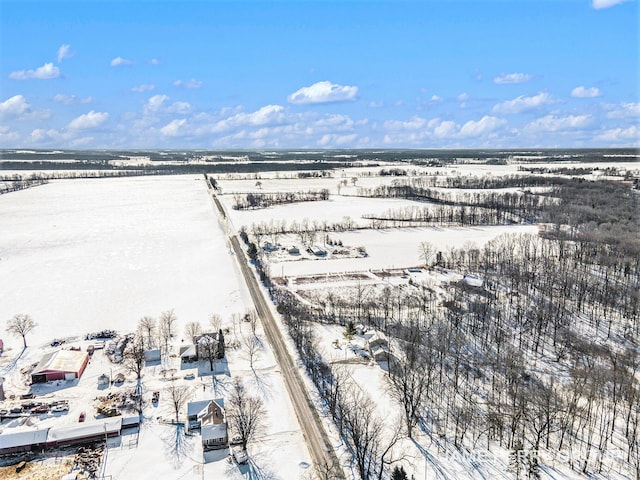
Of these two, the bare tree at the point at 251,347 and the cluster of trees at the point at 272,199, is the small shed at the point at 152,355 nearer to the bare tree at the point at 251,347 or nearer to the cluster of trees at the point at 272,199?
the bare tree at the point at 251,347

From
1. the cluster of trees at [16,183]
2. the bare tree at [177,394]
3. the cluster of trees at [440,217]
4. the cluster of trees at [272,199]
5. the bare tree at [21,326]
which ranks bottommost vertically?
the bare tree at [177,394]

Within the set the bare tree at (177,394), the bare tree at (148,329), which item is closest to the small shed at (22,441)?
the bare tree at (177,394)

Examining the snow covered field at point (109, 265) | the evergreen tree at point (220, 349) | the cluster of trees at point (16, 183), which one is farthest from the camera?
the cluster of trees at point (16, 183)

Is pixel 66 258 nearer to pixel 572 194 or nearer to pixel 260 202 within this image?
pixel 260 202

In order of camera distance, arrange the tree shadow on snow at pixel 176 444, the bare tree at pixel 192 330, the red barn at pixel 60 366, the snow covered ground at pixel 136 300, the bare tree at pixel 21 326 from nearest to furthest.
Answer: the tree shadow on snow at pixel 176 444
the snow covered ground at pixel 136 300
the red barn at pixel 60 366
the bare tree at pixel 21 326
the bare tree at pixel 192 330

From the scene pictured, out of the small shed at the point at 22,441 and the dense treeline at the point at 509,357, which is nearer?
the small shed at the point at 22,441

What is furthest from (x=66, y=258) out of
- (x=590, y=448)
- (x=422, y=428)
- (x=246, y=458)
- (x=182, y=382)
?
(x=590, y=448)

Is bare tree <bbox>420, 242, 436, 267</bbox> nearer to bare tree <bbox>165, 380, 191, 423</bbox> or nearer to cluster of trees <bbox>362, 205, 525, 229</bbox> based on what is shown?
cluster of trees <bbox>362, 205, 525, 229</bbox>

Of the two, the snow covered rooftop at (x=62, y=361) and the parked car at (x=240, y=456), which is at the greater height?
the snow covered rooftop at (x=62, y=361)

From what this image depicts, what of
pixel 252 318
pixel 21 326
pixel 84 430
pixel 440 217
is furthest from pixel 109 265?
pixel 440 217
